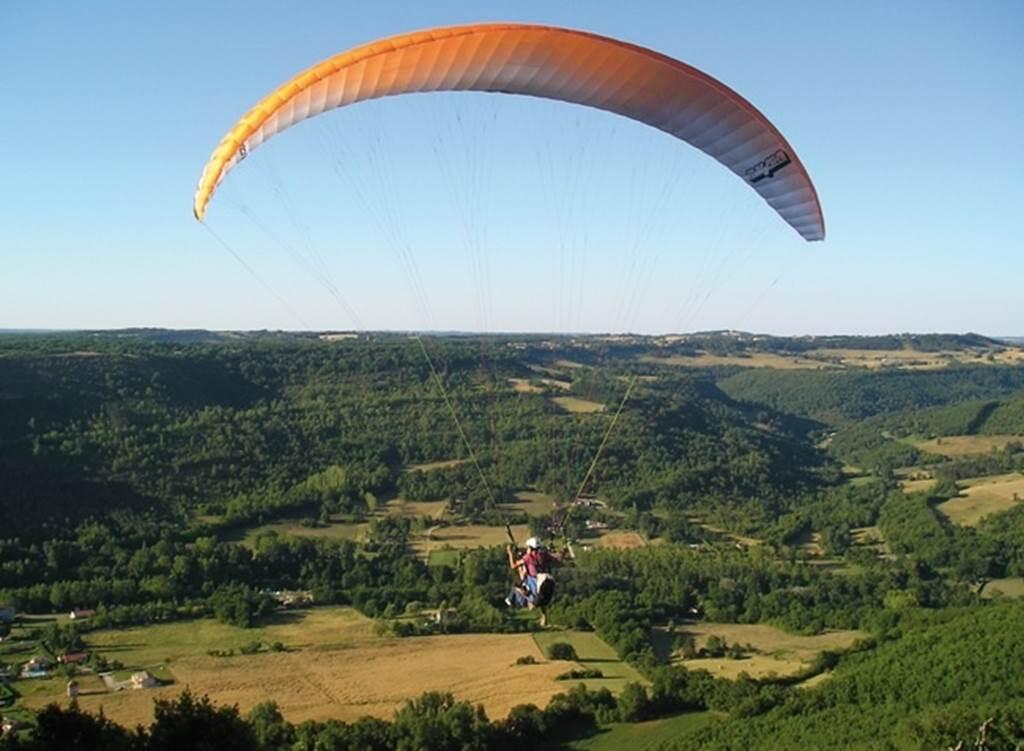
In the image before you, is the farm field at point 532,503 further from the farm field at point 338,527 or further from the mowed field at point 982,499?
the mowed field at point 982,499

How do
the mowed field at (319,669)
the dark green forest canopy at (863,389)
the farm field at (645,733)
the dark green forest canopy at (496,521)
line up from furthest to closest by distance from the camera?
the dark green forest canopy at (863,389) → the mowed field at (319,669) → the dark green forest canopy at (496,521) → the farm field at (645,733)

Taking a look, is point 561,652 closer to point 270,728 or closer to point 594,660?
point 594,660

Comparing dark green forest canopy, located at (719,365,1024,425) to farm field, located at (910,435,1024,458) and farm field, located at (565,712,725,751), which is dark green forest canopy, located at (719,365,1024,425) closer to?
farm field, located at (910,435,1024,458)

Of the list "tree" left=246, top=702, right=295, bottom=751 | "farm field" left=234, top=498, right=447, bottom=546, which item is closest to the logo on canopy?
"tree" left=246, top=702, right=295, bottom=751

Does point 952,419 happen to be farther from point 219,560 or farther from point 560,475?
point 219,560

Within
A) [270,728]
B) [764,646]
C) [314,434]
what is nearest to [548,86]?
[270,728]

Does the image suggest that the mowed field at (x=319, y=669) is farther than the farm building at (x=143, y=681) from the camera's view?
No

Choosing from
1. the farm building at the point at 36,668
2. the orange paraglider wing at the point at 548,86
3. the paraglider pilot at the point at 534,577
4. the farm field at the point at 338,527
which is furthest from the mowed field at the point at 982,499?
the farm building at the point at 36,668
